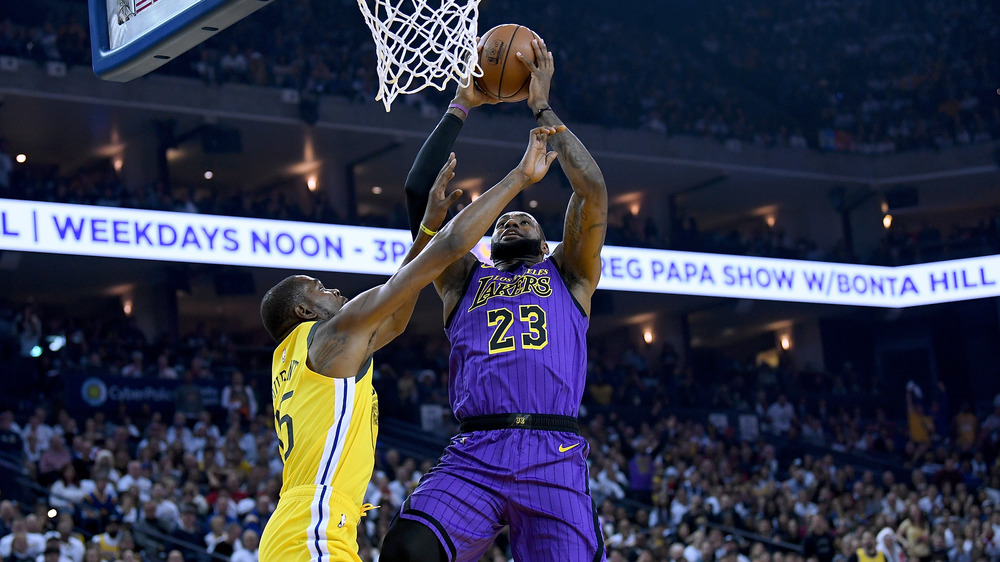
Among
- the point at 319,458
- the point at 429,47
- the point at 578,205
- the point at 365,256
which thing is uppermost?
the point at 365,256

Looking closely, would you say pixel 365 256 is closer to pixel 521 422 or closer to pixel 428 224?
pixel 428 224

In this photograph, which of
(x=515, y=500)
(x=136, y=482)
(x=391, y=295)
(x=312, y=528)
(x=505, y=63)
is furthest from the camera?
(x=136, y=482)

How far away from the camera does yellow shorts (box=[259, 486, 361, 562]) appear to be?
361 centimetres

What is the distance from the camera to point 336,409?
3.80 metres

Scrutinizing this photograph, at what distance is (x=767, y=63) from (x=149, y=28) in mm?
23801

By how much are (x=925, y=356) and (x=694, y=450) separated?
412 inches

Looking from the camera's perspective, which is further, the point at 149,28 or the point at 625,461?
the point at 625,461

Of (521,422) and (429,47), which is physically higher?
(429,47)

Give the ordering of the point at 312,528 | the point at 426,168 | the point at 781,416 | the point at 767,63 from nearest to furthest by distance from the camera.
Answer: the point at 312,528 → the point at 426,168 → the point at 781,416 → the point at 767,63

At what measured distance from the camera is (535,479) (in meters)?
4.10

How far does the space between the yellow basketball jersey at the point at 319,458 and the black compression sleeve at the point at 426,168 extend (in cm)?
80

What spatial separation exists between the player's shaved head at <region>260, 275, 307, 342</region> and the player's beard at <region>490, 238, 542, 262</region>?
85 cm

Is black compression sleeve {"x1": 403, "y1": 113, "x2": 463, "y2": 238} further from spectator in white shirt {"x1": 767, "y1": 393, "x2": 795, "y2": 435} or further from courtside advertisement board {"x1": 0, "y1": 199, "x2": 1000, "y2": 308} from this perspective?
spectator in white shirt {"x1": 767, "y1": 393, "x2": 795, "y2": 435}

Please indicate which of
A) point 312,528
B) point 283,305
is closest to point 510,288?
point 283,305
